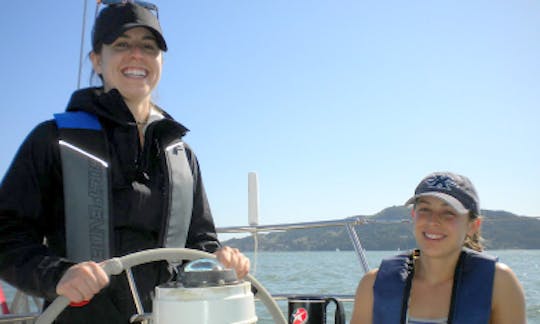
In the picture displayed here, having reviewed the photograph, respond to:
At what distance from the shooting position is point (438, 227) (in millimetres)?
2057

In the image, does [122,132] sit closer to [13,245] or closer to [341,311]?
[13,245]

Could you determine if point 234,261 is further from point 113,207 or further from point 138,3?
point 138,3

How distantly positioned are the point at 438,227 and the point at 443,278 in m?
0.21

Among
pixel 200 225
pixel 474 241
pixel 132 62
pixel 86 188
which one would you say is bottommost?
pixel 474 241

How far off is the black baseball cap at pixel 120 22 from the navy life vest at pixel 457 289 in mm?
1254

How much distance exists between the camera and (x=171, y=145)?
1.63 metres

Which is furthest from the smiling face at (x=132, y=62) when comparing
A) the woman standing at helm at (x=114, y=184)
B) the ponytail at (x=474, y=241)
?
the ponytail at (x=474, y=241)

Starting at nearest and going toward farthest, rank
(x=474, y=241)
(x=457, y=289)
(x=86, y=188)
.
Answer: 1. (x=86, y=188)
2. (x=457, y=289)
3. (x=474, y=241)

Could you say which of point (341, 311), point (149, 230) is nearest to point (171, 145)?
point (149, 230)

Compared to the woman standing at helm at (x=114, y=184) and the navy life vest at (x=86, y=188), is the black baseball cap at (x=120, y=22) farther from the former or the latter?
the navy life vest at (x=86, y=188)

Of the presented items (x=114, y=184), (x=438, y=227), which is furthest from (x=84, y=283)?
(x=438, y=227)

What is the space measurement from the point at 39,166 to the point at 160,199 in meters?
0.33

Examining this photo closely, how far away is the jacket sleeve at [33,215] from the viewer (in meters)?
1.17

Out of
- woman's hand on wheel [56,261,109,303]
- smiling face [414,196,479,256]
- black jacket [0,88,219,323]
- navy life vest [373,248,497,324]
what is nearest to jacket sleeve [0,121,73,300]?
black jacket [0,88,219,323]
